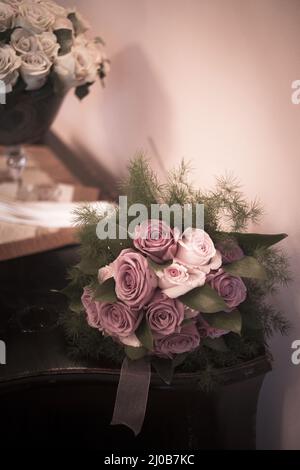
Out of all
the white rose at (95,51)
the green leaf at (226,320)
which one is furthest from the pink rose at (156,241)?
the white rose at (95,51)

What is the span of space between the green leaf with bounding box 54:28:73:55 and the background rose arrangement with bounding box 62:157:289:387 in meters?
0.50

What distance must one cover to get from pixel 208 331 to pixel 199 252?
136 millimetres

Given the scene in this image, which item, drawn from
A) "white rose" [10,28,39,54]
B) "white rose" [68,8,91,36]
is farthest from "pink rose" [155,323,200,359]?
"white rose" [68,8,91,36]

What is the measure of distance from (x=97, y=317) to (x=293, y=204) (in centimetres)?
40

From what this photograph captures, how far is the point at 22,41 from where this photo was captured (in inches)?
44.7

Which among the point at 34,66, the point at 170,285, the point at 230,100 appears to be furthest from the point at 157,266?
the point at 34,66

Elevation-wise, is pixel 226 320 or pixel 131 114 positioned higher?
pixel 131 114

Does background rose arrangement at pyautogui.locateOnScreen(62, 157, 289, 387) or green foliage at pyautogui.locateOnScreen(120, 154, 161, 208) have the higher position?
green foliage at pyautogui.locateOnScreen(120, 154, 161, 208)

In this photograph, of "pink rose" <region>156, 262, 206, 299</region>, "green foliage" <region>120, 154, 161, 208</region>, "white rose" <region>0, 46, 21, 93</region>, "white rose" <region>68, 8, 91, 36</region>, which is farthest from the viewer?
"white rose" <region>68, 8, 91, 36</region>

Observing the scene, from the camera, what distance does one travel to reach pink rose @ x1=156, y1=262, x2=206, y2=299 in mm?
716

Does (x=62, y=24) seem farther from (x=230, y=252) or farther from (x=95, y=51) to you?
(x=230, y=252)

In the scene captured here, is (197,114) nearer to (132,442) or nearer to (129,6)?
(129,6)

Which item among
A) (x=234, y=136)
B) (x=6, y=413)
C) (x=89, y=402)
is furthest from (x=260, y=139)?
(x=6, y=413)

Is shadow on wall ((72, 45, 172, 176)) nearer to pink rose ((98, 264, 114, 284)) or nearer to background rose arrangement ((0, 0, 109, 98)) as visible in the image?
background rose arrangement ((0, 0, 109, 98))
